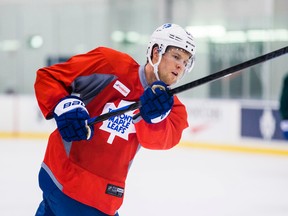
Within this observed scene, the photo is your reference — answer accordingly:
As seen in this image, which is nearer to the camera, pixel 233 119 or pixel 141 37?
pixel 233 119

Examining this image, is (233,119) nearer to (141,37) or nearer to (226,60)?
(226,60)

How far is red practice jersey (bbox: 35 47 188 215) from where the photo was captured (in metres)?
2.27

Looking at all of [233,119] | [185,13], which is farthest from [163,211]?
[185,13]

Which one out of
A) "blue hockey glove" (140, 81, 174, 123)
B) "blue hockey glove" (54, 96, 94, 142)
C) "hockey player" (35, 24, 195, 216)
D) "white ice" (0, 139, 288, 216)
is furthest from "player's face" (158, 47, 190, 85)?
"white ice" (0, 139, 288, 216)

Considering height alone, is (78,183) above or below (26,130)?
above

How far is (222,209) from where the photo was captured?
447cm

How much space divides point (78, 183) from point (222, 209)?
7.67ft

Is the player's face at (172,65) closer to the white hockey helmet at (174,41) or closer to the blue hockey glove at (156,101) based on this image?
the white hockey helmet at (174,41)

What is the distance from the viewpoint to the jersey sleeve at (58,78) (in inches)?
88.1

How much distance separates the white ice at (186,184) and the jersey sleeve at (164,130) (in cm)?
204

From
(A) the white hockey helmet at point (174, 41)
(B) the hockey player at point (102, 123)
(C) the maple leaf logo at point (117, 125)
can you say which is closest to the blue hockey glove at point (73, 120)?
(B) the hockey player at point (102, 123)

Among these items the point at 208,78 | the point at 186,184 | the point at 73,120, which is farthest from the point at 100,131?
the point at 186,184

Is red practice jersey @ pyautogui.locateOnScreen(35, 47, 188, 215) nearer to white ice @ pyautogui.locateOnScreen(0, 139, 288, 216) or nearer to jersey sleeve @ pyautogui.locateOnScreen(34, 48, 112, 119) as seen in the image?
→ jersey sleeve @ pyautogui.locateOnScreen(34, 48, 112, 119)

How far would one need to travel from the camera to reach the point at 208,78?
82.4 inches
